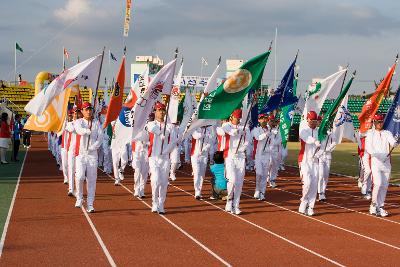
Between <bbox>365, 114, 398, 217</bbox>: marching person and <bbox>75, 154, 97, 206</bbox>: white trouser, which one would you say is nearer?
<bbox>75, 154, 97, 206</bbox>: white trouser

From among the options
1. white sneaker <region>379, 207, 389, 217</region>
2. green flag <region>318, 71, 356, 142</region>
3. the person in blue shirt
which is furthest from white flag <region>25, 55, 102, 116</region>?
white sneaker <region>379, 207, 389, 217</region>

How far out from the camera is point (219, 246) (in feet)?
29.0

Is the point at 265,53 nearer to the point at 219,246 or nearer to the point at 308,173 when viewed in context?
the point at 308,173

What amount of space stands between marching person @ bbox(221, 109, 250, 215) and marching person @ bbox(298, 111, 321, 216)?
116 centimetres

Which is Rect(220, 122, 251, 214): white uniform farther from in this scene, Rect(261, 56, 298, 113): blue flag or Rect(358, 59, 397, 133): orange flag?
Rect(358, 59, 397, 133): orange flag

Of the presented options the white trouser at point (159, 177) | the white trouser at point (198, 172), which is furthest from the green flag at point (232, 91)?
the white trouser at point (198, 172)

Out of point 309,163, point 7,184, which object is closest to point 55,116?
point 7,184

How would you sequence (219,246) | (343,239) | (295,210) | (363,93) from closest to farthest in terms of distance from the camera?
(219,246), (343,239), (295,210), (363,93)

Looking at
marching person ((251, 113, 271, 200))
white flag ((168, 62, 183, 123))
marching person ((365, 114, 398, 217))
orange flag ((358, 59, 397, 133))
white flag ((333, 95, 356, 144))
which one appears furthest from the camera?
white flag ((168, 62, 183, 123))

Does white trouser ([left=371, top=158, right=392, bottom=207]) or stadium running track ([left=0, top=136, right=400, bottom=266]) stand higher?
white trouser ([left=371, top=158, right=392, bottom=207])

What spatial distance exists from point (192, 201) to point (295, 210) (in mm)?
2369

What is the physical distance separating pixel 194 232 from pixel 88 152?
3.07m

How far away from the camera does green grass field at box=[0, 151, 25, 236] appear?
37.7 ft

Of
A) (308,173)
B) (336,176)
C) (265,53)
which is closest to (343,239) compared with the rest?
(308,173)
